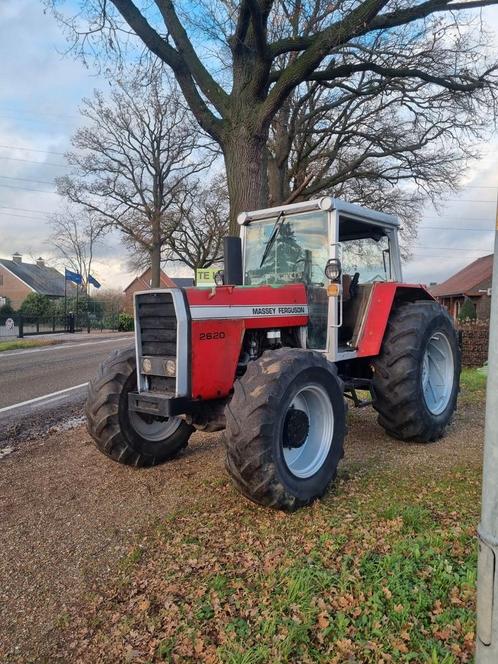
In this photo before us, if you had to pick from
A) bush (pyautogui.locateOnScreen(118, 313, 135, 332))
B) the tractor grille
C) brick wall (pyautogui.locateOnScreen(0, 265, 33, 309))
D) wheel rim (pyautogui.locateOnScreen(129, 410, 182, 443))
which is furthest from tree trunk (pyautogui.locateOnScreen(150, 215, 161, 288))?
the tractor grille

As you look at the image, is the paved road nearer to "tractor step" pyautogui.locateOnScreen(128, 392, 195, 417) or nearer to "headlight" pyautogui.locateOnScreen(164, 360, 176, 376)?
"tractor step" pyautogui.locateOnScreen(128, 392, 195, 417)

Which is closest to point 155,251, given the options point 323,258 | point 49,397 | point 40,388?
point 40,388

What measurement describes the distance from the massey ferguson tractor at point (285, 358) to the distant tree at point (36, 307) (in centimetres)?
3086

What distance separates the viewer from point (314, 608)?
2527 mm

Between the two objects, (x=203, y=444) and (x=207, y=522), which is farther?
(x=203, y=444)

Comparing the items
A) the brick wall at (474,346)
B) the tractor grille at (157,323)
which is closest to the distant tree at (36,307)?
the brick wall at (474,346)

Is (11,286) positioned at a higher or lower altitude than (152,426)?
higher

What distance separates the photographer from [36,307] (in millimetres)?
33938

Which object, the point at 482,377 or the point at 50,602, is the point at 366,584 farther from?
the point at 482,377

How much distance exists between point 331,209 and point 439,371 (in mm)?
2547

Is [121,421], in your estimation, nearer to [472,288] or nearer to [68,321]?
[68,321]

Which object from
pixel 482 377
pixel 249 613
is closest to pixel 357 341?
pixel 249 613

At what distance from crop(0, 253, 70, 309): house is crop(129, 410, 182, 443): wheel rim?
47.4m

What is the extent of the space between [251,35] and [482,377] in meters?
7.69
